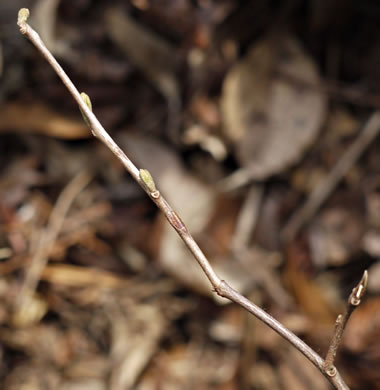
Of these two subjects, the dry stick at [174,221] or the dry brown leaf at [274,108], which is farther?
the dry brown leaf at [274,108]

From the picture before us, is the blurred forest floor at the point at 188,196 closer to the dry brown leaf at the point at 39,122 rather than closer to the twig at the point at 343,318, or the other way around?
the dry brown leaf at the point at 39,122

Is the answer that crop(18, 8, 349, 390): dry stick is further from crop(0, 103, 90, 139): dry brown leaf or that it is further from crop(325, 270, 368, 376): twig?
crop(0, 103, 90, 139): dry brown leaf

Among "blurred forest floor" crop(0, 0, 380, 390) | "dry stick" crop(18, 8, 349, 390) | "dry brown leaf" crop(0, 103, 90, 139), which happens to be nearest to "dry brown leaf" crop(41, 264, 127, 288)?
"blurred forest floor" crop(0, 0, 380, 390)

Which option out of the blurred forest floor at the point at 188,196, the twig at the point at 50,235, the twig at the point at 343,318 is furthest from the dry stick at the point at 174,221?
the twig at the point at 50,235

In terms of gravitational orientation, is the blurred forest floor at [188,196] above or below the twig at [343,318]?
above

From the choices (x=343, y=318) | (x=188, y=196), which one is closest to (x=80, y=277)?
(x=188, y=196)

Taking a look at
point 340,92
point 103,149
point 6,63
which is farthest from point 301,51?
point 6,63

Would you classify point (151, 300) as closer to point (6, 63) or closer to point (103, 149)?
point (103, 149)
